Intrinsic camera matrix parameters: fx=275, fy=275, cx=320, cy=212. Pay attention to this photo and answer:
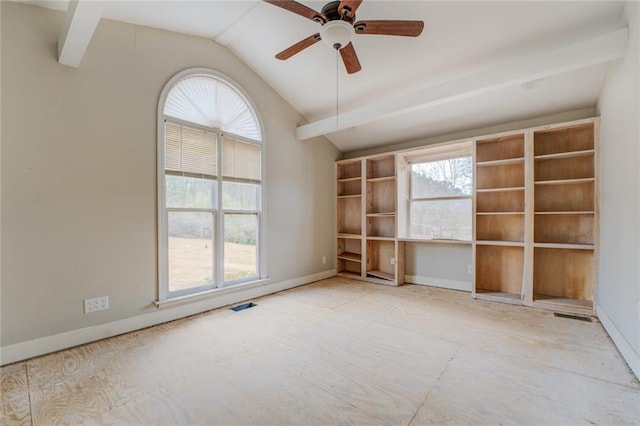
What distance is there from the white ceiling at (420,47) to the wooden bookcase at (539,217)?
437 mm

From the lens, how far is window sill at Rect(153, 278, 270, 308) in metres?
2.95

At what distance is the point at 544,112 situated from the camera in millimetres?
3518

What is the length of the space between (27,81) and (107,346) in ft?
7.58

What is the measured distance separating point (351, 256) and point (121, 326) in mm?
3580

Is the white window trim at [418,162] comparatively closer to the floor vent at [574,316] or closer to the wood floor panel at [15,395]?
the floor vent at [574,316]

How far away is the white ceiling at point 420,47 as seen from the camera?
2.43m

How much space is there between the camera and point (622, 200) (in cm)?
237

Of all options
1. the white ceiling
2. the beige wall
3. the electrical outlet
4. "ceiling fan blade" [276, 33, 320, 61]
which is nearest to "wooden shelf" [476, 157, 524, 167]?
the white ceiling

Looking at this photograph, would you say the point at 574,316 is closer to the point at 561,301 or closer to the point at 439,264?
the point at 561,301

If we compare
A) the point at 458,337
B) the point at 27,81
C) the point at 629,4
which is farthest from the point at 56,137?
the point at 629,4

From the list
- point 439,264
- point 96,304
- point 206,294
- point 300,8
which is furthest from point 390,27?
point 439,264

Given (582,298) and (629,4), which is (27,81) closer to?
(629,4)

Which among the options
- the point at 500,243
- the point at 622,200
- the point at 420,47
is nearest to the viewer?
the point at 622,200

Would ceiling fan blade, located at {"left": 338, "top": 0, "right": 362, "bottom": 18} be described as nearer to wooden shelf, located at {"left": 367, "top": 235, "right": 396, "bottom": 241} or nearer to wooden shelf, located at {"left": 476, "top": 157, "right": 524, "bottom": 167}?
wooden shelf, located at {"left": 476, "top": 157, "right": 524, "bottom": 167}
